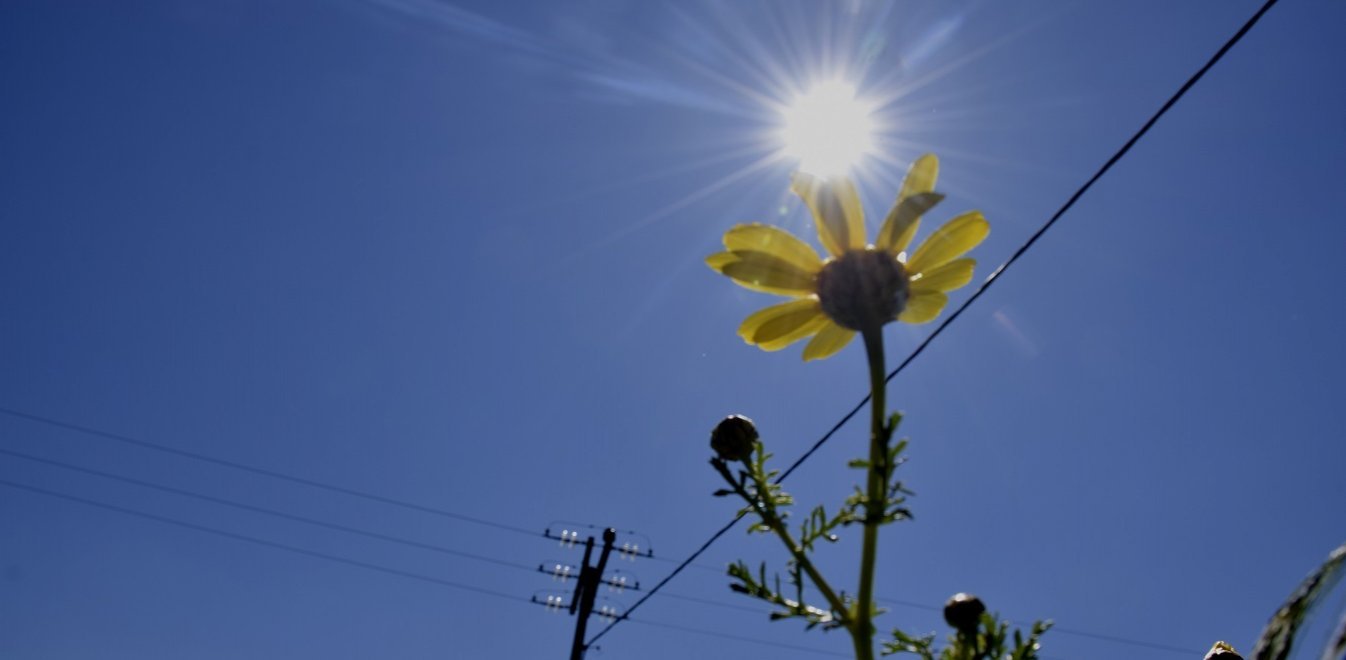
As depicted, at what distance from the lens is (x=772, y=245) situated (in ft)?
4.27

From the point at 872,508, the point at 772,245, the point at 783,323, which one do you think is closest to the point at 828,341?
the point at 783,323

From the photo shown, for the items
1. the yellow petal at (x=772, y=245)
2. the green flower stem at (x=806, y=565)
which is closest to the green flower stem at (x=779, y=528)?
the green flower stem at (x=806, y=565)

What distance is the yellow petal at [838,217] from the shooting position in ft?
4.15

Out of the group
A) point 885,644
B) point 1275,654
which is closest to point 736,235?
point 885,644

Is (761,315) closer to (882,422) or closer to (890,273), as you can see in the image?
(890,273)

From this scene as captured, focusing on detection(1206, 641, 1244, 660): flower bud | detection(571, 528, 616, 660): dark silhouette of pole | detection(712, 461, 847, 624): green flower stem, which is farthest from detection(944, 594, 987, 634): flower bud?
detection(571, 528, 616, 660): dark silhouette of pole

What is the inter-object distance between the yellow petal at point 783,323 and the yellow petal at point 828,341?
0.02m

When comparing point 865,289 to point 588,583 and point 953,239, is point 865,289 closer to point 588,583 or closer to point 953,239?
point 953,239

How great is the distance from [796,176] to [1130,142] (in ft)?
6.68

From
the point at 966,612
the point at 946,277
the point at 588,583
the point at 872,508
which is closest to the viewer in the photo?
the point at 872,508

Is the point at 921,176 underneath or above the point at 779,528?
above

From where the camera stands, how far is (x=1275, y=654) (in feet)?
2.00

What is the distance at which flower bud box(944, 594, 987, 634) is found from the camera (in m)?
1.19

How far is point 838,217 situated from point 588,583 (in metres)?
13.8
